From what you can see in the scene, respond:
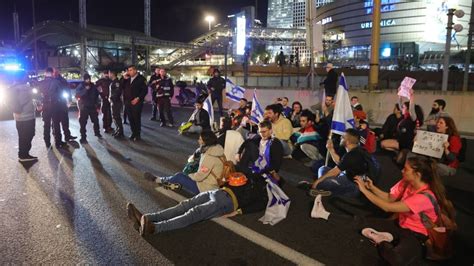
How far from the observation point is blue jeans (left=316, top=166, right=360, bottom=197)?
565 centimetres

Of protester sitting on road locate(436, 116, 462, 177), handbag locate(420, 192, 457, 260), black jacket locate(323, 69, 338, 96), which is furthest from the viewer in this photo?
black jacket locate(323, 69, 338, 96)

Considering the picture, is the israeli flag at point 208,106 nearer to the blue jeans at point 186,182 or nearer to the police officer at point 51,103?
the police officer at point 51,103

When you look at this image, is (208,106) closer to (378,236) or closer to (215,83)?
(215,83)

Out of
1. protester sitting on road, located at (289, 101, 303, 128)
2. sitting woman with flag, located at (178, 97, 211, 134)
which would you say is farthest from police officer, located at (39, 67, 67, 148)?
protester sitting on road, located at (289, 101, 303, 128)

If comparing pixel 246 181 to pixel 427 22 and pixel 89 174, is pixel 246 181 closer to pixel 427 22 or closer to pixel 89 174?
pixel 89 174

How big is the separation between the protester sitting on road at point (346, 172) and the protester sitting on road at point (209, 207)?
3.97ft

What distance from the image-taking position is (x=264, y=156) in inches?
238

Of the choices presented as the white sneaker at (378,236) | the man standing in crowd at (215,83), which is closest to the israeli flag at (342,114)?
the white sneaker at (378,236)

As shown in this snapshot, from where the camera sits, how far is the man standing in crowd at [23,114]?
7809 millimetres

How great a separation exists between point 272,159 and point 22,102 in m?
5.17

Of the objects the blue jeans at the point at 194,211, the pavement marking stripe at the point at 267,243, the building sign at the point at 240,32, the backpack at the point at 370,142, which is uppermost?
the building sign at the point at 240,32

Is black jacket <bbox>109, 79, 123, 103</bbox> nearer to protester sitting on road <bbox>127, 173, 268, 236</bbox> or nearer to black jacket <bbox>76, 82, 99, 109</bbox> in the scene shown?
black jacket <bbox>76, 82, 99, 109</bbox>

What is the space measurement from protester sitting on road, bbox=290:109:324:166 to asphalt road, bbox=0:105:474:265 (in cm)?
70

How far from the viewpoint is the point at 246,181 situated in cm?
475
